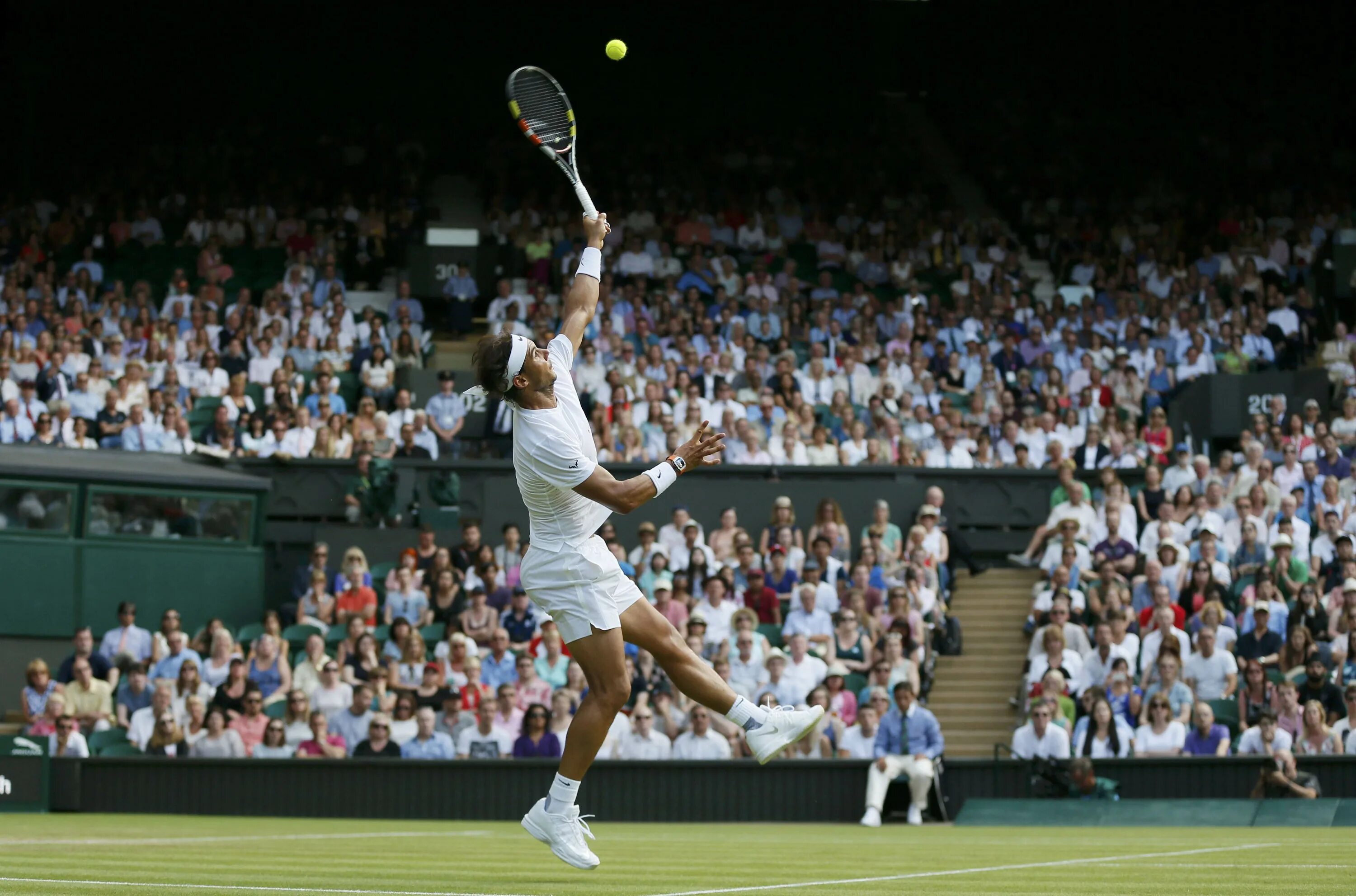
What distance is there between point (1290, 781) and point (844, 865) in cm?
694

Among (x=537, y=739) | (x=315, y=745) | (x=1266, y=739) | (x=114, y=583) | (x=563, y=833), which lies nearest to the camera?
(x=563, y=833)

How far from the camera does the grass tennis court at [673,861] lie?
22.1ft

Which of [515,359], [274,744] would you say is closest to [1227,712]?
[274,744]

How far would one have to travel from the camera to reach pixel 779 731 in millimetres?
7555

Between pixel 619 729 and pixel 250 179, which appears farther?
pixel 250 179

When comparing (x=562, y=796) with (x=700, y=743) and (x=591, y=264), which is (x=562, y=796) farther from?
(x=700, y=743)

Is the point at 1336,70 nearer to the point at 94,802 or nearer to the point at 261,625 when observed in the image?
the point at 261,625

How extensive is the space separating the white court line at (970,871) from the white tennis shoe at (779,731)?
0.60 meters

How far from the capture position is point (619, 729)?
613 inches

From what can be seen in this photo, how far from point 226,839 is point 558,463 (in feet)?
14.8

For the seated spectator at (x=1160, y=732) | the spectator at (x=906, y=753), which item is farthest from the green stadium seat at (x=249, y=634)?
the seated spectator at (x=1160, y=732)

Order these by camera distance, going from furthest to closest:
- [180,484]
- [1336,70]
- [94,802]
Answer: [1336,70]
[180,484]
[94,802]

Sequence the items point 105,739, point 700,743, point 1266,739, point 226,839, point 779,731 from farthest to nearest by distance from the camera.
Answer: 1. point 105,739
2. point 700,743
3. point 1266,739
4. point 226,839
5. point 779,731

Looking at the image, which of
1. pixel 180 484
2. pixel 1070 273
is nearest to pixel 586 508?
pixel 180 484
